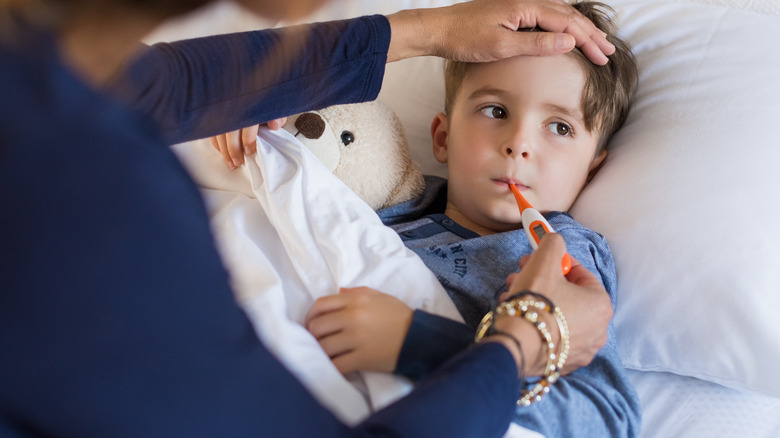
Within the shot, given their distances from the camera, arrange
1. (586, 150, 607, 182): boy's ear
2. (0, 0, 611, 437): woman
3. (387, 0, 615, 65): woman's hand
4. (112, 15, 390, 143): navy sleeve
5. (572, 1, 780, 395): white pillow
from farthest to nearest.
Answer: (586, 150, 607, 182): boy's ear, (387, 0, 615, 65): woman's hand, (572, 1, 780, 395): white pillow, (112, 15, 390, 143): navy sleeve, (0, 0, 611, 437): woman

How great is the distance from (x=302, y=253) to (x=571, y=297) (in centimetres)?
32

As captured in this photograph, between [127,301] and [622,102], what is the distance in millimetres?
996

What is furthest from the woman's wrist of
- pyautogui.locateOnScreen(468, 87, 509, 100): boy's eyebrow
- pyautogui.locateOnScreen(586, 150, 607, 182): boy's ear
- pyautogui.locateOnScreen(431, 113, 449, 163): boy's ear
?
pyautogui.locateOnScreen(586, 150, 607, 182): boy's ear

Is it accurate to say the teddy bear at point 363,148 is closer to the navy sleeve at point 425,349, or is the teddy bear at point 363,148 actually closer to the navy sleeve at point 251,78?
the navy sleeve at point 251,78

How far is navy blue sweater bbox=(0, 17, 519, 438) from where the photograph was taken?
341mm

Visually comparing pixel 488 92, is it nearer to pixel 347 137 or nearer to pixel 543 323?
pixel 347 137

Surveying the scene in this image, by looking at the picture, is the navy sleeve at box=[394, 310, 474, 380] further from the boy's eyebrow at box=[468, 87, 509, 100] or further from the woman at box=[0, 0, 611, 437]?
the boy's eyebrow at box=[468, 87, 509, 100]

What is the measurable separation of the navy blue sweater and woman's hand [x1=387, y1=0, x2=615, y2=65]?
67cm

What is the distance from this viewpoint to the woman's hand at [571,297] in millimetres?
721

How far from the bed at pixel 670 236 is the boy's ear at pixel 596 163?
32 millimetres

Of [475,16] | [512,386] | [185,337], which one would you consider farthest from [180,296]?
[475,16]

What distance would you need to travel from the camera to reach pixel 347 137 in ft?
3.65

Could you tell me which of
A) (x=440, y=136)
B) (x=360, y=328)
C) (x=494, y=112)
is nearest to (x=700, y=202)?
(x=494, y=112)

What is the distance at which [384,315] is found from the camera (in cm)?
75
